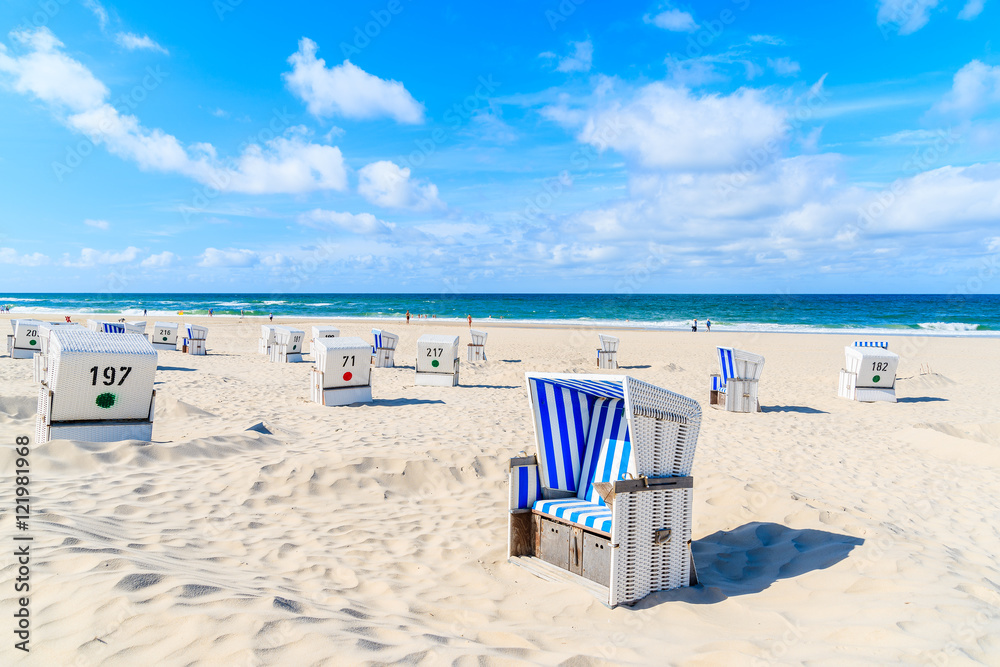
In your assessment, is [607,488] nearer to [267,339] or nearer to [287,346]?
[287,346]

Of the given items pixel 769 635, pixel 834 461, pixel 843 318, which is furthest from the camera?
pixel 843 318

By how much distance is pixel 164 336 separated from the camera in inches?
797

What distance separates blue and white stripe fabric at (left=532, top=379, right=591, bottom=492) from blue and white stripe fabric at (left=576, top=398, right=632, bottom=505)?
0.06m

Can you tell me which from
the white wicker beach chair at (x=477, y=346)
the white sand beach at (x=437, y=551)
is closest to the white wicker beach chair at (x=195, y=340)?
the white wicker beach chair at (x=477, y=346)

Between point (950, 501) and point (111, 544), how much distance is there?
329 inches

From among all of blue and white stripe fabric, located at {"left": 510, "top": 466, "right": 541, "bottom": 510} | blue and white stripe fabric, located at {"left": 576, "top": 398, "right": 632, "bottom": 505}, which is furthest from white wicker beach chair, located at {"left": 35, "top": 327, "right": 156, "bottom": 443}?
blue and white stripe fabric, located at {"left": 576, "top": 398, "right": 632, "bottom": 505}

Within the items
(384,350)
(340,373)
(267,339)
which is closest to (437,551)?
(340,373)

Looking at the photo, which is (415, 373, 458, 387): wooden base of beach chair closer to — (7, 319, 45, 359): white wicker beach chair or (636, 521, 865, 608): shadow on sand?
(636, 521, 865, 608): shadow on sand

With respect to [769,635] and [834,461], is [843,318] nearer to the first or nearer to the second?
[834,461]

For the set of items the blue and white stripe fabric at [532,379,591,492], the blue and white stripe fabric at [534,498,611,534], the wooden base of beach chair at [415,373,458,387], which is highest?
the blue and white stripe fabric at [532,379,591,492]

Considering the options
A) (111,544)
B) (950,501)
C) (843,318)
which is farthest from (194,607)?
(843,318)

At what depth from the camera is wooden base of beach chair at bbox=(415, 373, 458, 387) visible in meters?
14.0

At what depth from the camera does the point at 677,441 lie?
3857 millimetres

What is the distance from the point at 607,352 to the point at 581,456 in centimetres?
1433
